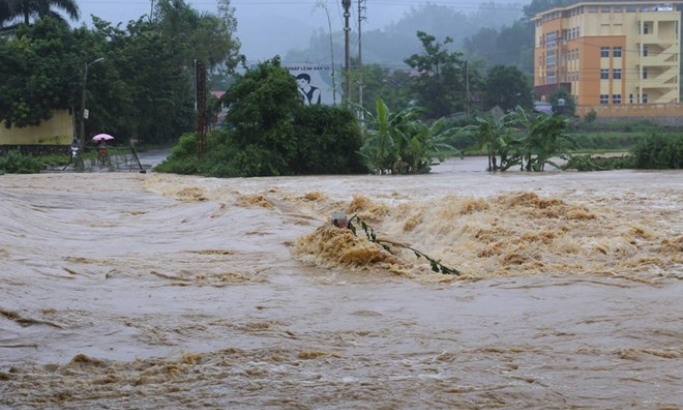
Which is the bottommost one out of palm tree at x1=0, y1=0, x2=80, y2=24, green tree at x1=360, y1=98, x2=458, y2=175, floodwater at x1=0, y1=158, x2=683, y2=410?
floodwater at x1=0, y1=158, x2=683, y2=410

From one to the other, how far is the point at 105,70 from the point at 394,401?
158 ft

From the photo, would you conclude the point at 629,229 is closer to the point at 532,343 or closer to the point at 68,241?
the point at 532,343

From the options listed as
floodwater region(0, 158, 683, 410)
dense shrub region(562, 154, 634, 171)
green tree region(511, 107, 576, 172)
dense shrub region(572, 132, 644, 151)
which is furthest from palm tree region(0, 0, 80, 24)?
floodwater region(0, 158, 683, 410)

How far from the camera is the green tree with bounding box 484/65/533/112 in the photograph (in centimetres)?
6838

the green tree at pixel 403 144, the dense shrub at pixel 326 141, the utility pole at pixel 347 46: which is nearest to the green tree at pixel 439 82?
the utility pole at pixel 347 46

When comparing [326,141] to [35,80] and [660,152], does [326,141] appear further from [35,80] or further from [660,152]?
[35,80]

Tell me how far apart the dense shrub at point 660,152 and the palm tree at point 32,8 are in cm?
4086

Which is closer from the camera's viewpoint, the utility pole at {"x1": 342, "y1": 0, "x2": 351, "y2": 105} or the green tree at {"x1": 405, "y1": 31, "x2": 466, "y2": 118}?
the utility pole at {"x1": 342, "y1": 0, "x2": 351, "y2": 105}

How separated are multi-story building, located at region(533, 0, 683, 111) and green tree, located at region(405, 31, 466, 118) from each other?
1188 cm

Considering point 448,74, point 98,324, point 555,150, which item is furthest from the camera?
point 448,74

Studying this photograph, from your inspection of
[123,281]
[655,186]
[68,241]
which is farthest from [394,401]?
[655,186]

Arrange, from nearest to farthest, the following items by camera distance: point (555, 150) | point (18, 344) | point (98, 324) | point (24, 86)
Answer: point (18, 344)
point (98, 324)
point (555, 150)
point (24, 86)

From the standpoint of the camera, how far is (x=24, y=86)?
4991 centimetres

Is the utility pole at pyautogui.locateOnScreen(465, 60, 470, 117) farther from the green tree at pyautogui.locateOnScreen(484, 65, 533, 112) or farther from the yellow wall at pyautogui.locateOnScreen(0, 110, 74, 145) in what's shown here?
the yellow wall at pyautogui.locateOnScreen(0, 110, 74, 145)
